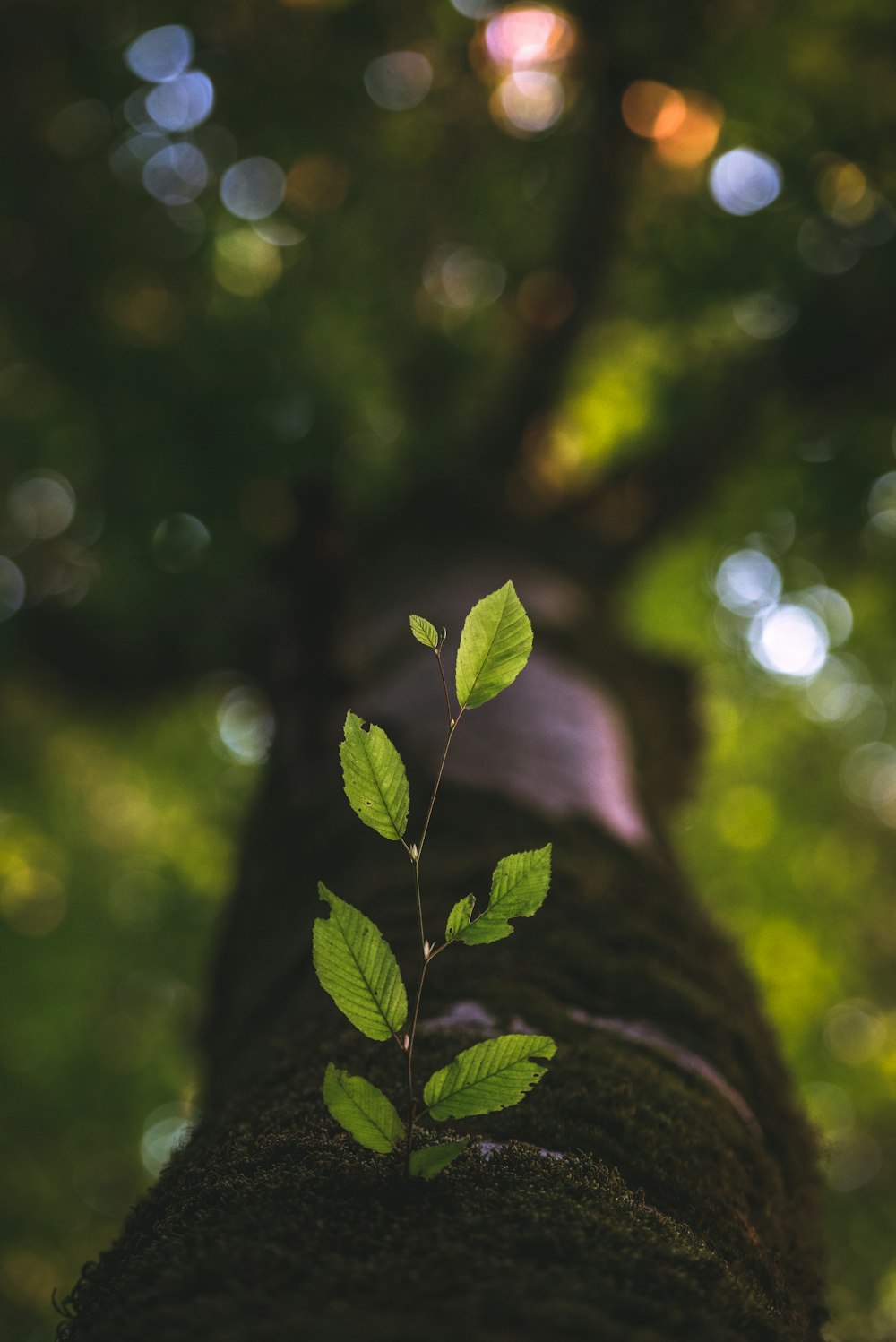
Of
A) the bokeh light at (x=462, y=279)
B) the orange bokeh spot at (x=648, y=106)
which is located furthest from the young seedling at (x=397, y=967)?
the bokeh light at (x=462, y=279)

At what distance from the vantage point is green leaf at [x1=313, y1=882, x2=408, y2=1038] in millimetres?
744

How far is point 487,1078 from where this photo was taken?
761 millimetres

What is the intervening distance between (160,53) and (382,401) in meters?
2.10

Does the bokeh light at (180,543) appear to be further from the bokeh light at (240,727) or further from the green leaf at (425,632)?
the green leaf at (425,632)

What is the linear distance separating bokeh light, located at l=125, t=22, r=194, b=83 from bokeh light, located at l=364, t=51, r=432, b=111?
1.04 m

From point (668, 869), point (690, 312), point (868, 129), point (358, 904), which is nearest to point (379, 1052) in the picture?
point (358, 904)

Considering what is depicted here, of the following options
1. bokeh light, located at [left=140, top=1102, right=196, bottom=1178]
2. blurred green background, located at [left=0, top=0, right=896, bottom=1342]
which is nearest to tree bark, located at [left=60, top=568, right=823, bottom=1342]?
blurred green background, located at [left=0, top=0, right=896, bottom=1342]

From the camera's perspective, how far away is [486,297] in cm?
595

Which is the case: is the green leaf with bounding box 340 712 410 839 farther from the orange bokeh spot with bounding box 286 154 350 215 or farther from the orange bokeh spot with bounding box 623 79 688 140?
the orange bokeh spot with bounding box 286 154 350 215

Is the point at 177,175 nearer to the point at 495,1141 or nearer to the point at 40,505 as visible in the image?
the point at 40,505

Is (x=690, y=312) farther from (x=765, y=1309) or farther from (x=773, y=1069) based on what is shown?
(x=765, y=1309)

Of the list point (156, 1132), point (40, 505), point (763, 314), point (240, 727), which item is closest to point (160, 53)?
point (40, 505)

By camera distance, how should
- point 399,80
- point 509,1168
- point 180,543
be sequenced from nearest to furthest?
point 509,1168, point 180,543, point 399,80

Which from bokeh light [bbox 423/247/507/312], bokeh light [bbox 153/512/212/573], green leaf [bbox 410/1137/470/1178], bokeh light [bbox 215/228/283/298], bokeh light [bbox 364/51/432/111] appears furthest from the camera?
bokeh light [bbox 423/247/507/312]
